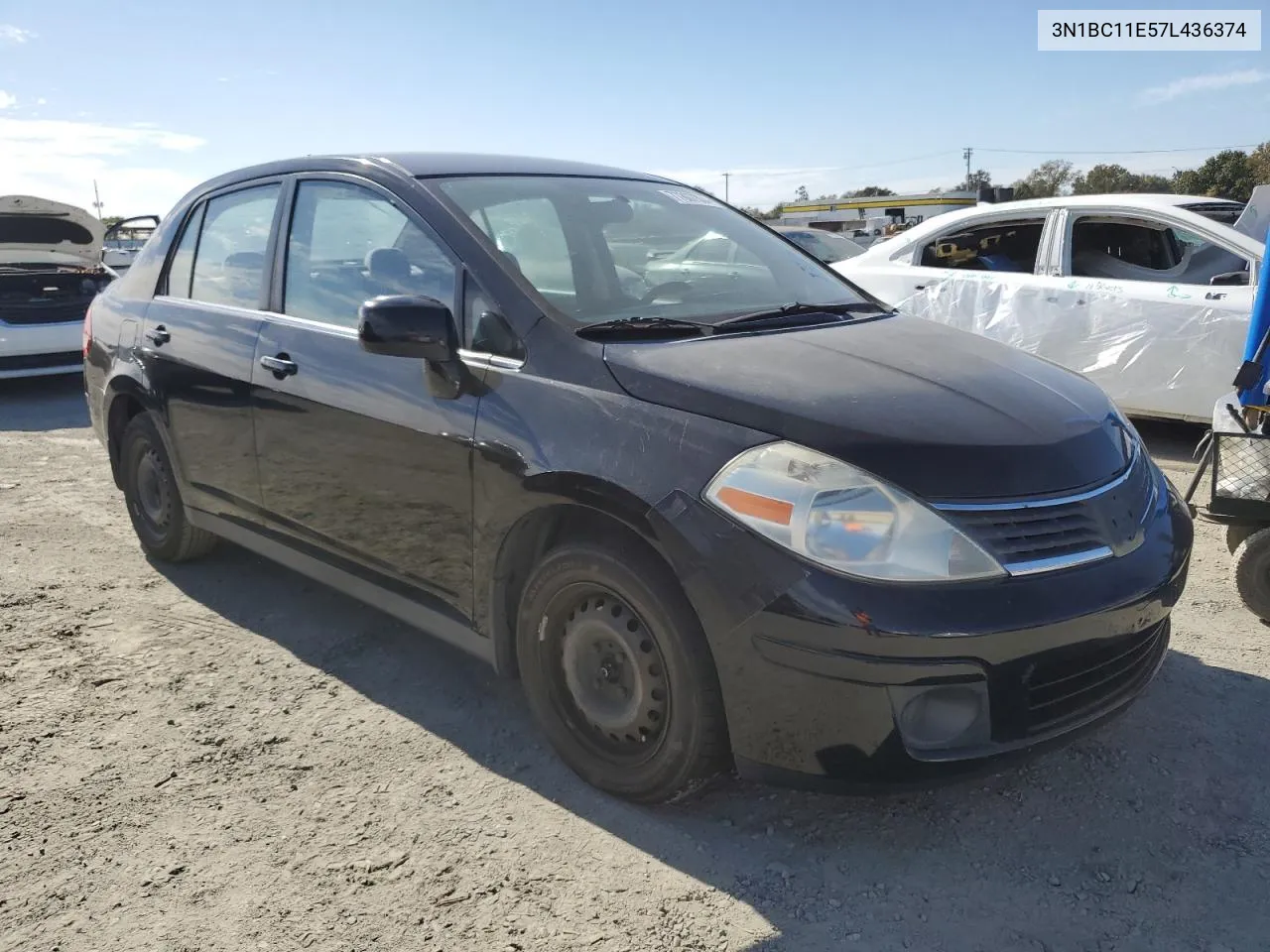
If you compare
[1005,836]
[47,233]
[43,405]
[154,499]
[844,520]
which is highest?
[47,233]

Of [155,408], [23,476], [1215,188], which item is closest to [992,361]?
[155,408]

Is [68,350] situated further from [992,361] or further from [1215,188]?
[1215,188]

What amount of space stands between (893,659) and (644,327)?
1143 millimetres

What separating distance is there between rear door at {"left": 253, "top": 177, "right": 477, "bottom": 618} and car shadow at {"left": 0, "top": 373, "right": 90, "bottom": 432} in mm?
5410

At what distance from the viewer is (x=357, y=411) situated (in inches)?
118

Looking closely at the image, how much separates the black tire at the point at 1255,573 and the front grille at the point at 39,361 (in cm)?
936

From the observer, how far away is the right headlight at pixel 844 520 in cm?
208

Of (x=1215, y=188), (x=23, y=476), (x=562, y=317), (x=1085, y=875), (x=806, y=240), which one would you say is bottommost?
(x=1085, y=875)

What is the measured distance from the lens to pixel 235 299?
3.67 metres

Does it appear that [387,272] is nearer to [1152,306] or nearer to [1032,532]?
[1032,532]

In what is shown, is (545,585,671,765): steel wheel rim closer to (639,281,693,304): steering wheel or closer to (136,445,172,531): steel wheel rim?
(639,281,693,304): steering wheel

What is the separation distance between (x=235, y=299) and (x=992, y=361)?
8.86ft

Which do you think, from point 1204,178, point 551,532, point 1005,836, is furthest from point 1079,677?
point 1204,178

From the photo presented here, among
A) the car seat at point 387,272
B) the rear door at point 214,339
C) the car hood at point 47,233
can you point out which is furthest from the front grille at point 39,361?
the car seat at point 387,272
